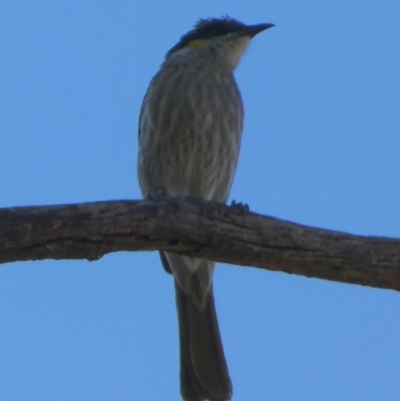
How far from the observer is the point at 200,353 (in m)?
5.55

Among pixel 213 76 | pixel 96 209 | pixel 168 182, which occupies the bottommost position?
pixel 96 209

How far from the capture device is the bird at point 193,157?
5.69 meters

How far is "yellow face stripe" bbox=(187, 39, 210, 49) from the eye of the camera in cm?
635

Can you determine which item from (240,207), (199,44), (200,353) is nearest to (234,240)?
(240,207)

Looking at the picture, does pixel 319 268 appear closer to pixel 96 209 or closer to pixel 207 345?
pixel 96 209

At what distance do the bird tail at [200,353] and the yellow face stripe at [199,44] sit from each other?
5.71 feet

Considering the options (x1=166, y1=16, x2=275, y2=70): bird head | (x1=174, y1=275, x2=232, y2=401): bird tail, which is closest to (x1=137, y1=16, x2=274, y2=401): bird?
(x1=174, y1=275, x2=232, y2=401): bird tail

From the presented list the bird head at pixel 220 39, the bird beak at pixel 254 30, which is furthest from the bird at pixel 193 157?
the bird beak at pixel 254 30

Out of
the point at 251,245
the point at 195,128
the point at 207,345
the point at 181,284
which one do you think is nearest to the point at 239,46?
the point at 195,128

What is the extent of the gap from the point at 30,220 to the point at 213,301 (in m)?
2.48

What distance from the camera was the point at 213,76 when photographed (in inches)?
239

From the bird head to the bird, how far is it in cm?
22

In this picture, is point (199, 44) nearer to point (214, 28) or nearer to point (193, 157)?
point (214, 28)

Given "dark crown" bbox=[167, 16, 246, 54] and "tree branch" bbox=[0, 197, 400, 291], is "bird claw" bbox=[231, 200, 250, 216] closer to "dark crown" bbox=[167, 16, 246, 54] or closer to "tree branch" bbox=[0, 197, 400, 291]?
"tree branch" bbox=[0, 197, 400, 291]
